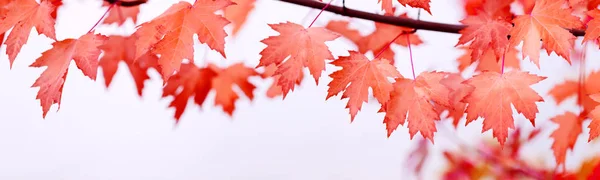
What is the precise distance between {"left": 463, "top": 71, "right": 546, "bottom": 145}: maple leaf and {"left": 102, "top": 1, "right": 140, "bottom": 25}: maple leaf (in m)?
0.87

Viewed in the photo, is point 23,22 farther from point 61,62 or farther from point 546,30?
point 546,30

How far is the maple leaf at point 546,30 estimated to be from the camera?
97cm

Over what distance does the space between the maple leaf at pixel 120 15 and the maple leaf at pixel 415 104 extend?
79 centimetres

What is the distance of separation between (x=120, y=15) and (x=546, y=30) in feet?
3.14

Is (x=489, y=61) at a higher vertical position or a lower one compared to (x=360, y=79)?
lower

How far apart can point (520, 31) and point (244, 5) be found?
0.79 metres

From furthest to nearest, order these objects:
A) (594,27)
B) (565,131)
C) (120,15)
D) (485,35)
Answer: (120,15) < (565,131) < (485,35) < (594,27)

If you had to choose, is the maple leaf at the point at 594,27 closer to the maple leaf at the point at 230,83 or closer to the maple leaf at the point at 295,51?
the maple leaf at the point at 295,51

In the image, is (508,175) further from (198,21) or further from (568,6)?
(198,21)

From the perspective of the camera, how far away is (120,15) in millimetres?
1560

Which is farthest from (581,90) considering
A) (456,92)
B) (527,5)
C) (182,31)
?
(182,31)

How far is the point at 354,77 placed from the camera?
3.27 feet

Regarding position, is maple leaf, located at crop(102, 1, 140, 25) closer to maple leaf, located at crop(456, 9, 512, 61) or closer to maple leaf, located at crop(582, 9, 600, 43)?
maple leaf, located at crop(456, 9, 512, 61)

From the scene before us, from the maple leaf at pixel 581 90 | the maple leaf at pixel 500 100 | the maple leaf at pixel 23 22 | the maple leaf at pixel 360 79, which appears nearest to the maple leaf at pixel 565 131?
the maple leaf at pixel 581 90
